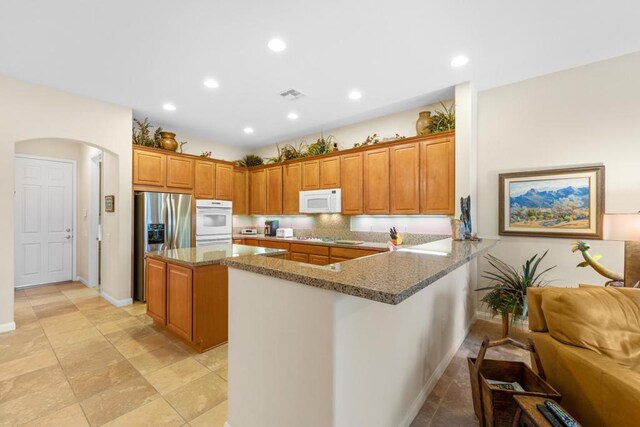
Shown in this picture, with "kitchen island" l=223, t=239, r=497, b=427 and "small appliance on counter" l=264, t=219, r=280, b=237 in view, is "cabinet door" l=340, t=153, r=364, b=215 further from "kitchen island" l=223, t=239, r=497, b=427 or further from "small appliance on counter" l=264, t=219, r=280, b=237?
"kitchen island" l=223, t=239, r=497, b=427

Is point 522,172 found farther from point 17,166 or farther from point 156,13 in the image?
point 17,166

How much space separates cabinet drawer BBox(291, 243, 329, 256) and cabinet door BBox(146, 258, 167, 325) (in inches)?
84.7

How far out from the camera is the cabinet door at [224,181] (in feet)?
17.7

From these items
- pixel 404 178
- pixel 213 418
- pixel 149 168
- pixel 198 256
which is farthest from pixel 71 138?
pixel 404 178

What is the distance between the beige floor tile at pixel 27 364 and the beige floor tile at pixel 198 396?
1363 mm

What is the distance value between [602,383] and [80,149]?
7.60 meters

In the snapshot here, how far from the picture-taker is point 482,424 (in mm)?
1611

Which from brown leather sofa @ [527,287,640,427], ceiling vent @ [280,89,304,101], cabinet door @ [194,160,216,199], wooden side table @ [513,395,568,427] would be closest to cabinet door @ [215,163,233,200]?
cabinet door @ [194,160,216,199]

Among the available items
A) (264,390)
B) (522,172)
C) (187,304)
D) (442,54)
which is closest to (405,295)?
(264,390)

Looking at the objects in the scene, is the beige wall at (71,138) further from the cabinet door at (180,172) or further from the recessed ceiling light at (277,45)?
the recessed ceiling light at (277,45)

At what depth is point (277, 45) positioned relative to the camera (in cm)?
254

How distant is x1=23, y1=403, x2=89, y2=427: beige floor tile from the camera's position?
175cm

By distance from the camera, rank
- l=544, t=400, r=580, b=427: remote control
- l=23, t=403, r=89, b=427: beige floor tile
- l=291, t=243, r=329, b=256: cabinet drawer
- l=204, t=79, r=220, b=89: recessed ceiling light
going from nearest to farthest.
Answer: l=544, t=400, r=580, b=427: remote control → l=23, t=403, r=89, b=427: beige floor tile → l=204, t=79, r=220, b=89: recessed ceiling light → l=291, t=243, r=329, b=256: cabinet drawer

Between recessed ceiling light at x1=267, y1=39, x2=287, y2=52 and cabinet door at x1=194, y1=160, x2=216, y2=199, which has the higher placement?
recessed ceiling light at x1=267, y1=39, x2=287, y2=52
